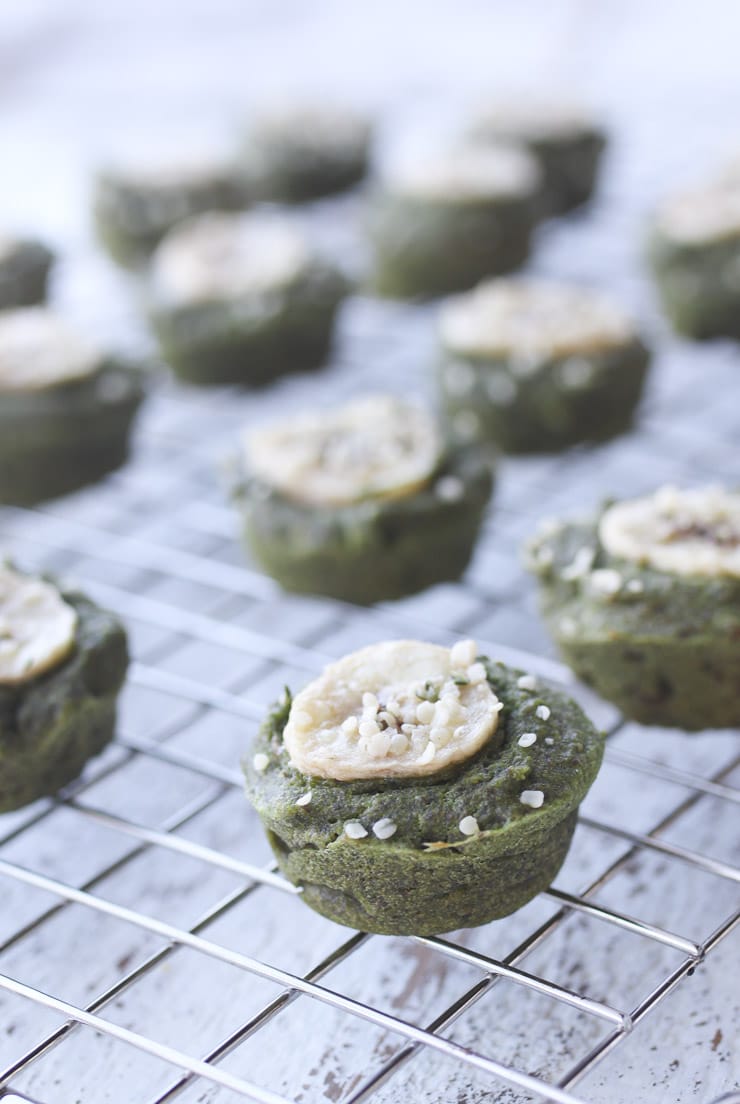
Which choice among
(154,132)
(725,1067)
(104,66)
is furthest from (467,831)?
(104,66)

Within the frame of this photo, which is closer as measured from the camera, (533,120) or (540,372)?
(540,372)

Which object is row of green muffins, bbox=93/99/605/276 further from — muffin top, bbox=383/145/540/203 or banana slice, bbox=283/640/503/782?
banana slice, bbox=283/640/503/782

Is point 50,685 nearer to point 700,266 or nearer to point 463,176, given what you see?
point 700,266

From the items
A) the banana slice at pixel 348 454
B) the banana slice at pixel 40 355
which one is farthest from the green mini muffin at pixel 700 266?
the banana slice at pixel 40 355

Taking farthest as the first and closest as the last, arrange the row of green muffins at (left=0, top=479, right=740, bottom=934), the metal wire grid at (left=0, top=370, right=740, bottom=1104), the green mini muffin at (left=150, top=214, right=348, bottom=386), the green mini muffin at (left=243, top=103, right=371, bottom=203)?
the green mini muffin at (left=243, top=103, right=371, bottom=203), the green mini muffin at (left=150, top=214, right=348, bottom=386), the row of green muffins at (left=0, top=479, right=740, bottom=934), the metal wire grid at (left=0, top=370, right=740, bottom=1104)

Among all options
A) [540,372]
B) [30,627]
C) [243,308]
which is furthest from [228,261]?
[30,627]

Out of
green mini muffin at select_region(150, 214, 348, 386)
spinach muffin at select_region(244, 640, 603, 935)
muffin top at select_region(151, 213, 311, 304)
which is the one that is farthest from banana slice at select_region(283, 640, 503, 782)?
muffin top at select_region(151, 213, 311, 304)
